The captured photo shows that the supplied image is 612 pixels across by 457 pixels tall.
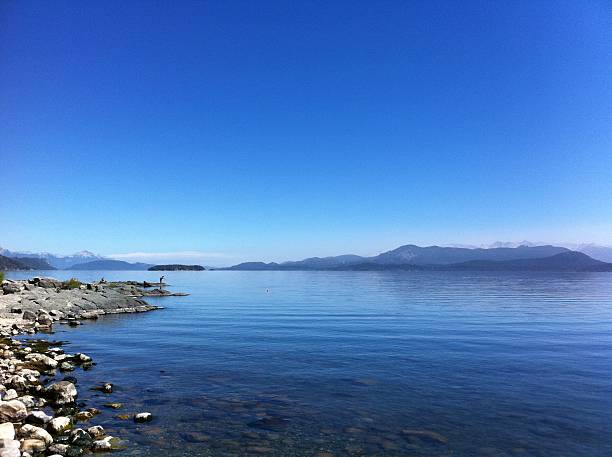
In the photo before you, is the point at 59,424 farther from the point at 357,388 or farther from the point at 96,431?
the point at 357,388

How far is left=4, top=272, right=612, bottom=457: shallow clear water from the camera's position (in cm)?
1267

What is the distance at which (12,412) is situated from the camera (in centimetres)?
1266

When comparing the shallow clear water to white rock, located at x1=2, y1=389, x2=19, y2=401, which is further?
white rock, located at x1=2, y1=389, x2=19, y2=401

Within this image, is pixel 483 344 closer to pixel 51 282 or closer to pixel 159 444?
Answer: pixel 159 444

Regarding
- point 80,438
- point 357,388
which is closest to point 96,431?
point 80,438

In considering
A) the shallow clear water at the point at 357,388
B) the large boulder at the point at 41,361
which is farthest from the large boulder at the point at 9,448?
the large boulder at the point at 41,361

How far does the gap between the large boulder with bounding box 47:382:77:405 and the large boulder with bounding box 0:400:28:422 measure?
7.53 ft

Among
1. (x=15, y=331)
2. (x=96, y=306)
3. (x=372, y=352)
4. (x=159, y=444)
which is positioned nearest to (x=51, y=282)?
(x=96, y=306)

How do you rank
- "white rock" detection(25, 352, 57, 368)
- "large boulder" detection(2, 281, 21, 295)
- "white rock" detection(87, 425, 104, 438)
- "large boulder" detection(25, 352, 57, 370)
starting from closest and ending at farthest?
"white rock" detection(87, 425, 104, 438), "large boulder" detection(25, 352, 57, 370), "white rock" detection(25, 352, 57, 368), "large boulder" detection(2, 281, 21, 295)

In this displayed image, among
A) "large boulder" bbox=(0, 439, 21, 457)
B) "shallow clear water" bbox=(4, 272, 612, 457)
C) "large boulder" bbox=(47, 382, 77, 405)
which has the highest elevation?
"large boulder" bbox=(0, 439, 21, 457)

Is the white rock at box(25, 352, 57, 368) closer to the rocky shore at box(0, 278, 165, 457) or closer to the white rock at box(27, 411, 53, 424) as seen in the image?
the rocky shore at box(0, 278, 165, 457)

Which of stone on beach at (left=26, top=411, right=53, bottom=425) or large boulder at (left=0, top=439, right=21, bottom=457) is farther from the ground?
large boulder at (left=0, top=439, right=21, bottom=457)

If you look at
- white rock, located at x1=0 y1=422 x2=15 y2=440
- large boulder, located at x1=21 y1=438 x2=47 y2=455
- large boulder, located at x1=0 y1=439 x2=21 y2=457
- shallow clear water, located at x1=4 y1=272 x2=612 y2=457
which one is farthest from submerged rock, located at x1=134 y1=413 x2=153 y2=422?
large boulder, located at x1=0 y1=439 x2=21 y2=457

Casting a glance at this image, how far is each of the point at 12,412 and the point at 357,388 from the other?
13253 mm
